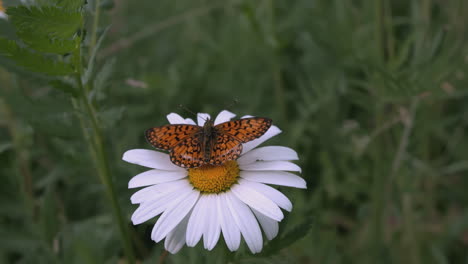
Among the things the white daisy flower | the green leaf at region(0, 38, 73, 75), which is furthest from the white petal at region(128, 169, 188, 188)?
the green leaf at region(0, 38, 73, 75)

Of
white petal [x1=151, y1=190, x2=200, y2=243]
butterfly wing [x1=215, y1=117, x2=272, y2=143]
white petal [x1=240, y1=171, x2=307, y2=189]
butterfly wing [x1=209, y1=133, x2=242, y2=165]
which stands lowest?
white petal [x1=151, y1=190, x2=200, y2=243]

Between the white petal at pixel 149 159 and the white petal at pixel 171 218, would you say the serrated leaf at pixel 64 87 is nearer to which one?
the white petal at pixel 149 159

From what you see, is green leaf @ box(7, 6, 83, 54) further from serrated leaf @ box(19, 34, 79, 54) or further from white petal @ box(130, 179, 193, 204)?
white petal @ box(130, 179, 193, 204)

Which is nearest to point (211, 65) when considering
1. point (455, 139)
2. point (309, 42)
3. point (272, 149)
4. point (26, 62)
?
point (309, 42)

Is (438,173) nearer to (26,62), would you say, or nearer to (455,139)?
(455,139)

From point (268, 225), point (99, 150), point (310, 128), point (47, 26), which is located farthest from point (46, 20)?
point (310, 128)

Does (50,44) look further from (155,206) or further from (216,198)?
(216,198)
